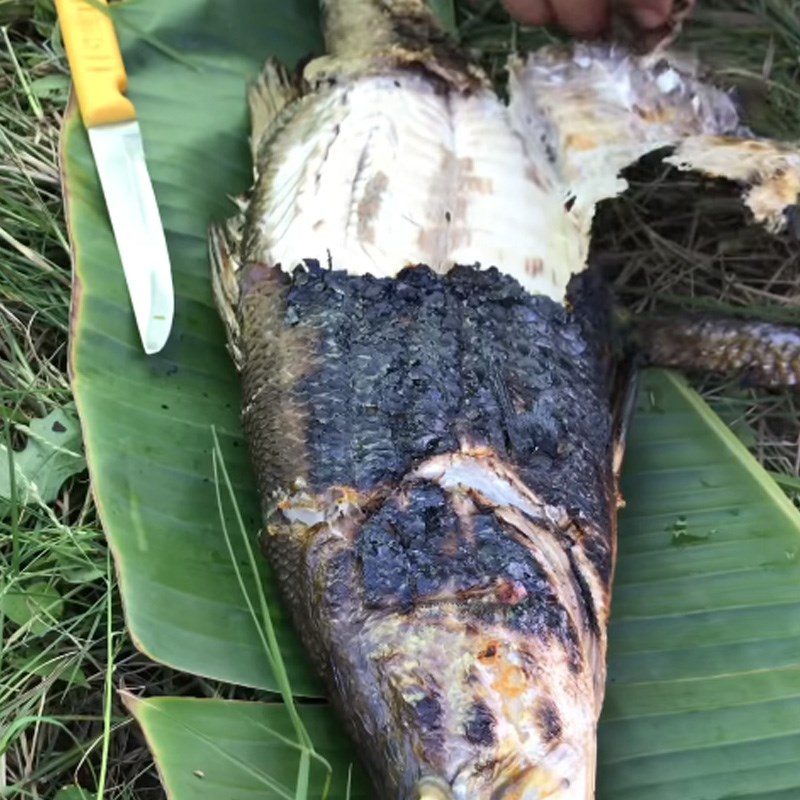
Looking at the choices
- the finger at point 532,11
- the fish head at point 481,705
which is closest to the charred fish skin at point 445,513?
the fish head at point 481,705

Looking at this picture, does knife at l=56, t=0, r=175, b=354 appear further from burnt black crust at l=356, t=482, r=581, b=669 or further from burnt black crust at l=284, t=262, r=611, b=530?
burnt black crust at l=356, t=482, r=581, b=669

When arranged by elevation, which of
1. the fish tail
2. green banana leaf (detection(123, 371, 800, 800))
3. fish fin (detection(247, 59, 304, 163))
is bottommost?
green banana leaf (detection(123, 371, 800, 800))

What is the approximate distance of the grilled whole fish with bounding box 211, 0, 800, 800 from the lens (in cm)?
152

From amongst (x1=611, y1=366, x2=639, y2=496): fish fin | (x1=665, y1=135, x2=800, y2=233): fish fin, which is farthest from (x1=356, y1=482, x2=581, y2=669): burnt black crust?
(x1=665, y1=135, x2=800, y2=233): fish fin

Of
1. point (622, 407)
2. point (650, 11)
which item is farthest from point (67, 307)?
point (650, 11)

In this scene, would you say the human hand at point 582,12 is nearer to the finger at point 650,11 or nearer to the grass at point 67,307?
the finger at point 650,11

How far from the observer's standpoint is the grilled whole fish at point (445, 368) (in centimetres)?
152

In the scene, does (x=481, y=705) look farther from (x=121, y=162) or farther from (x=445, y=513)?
(x=121, y=162)

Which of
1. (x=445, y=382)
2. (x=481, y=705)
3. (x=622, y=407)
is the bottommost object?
(x=622, y=407)

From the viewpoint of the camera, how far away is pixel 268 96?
2.41m

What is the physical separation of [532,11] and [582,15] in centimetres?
10

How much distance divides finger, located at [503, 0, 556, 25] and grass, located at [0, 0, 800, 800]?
0.49m

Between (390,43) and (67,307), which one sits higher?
(390,43)

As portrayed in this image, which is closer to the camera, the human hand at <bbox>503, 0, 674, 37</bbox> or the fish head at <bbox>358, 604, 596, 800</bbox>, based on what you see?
the fish head at <bbox>358, 604, 596, 800</bbox>
